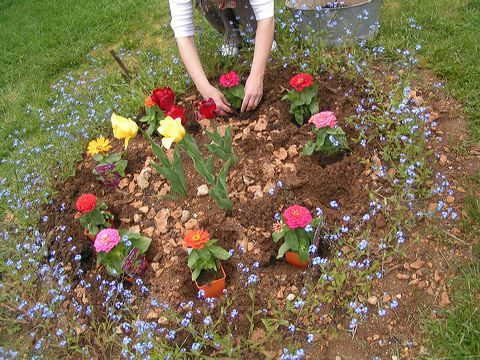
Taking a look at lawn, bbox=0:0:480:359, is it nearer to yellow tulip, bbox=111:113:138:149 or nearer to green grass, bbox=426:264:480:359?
green grass, bbox=426:264:480:359

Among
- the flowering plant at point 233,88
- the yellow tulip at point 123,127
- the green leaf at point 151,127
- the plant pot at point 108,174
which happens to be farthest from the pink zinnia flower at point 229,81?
the plant pot at point 108,174

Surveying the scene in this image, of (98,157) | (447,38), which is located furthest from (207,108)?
(447,38)

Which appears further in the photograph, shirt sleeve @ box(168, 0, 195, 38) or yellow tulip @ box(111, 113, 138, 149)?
shirt sleeve @ box(168, 0, 195, 38)

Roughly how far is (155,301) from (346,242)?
2.73 ft

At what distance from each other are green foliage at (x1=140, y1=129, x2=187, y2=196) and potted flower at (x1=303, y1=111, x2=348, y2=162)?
63 cm

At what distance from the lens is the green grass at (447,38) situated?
8.53 ft

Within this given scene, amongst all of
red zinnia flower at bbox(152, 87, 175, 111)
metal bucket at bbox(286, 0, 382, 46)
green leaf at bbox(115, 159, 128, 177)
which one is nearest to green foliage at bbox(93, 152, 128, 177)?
green leaf at bbox(115, 159, 128, 177)

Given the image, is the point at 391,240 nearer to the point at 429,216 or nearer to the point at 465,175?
the point at 429,216

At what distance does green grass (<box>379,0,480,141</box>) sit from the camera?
2600 millimetres

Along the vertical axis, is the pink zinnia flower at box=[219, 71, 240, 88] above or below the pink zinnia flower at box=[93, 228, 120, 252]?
above

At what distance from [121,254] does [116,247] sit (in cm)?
4

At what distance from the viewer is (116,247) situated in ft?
6.83

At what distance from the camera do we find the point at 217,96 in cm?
254

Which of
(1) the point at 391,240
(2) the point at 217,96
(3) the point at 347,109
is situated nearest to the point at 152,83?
(2) the point at 217,96
